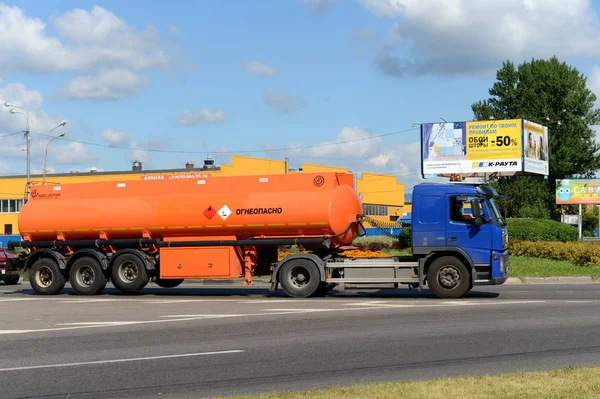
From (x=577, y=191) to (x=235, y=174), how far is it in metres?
29.2

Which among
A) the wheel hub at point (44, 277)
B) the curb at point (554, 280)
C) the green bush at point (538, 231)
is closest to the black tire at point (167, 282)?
the wheel hub at point (44, 277)

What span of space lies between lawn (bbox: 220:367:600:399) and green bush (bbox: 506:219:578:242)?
3177 centimetres

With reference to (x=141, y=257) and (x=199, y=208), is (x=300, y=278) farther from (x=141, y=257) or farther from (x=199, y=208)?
(x=141, y=257)

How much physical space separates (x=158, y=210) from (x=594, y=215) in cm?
6898

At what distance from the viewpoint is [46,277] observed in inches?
1001

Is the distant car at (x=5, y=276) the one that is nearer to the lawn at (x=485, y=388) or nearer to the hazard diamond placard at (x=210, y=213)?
the hazard diamond placard at (x=210, y=213)

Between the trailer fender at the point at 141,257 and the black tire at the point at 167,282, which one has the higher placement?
the trailer fender at the point at 141,257

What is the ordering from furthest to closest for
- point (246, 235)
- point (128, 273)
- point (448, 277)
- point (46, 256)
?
point (46, 256) → point (128, 273) → point (246, 235) → point (448, 277)

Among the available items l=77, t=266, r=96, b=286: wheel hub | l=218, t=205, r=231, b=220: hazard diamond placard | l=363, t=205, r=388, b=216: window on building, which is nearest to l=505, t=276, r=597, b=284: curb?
l=218, t=205, r=231, b=220: hazard diamond placard

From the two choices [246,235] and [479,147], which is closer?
[246,235]

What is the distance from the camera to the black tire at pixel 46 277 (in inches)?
987

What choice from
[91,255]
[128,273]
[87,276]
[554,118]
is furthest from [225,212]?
[554,118]

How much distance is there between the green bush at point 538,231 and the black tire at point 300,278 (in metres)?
20.9

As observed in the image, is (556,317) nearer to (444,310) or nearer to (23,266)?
(444,310)
